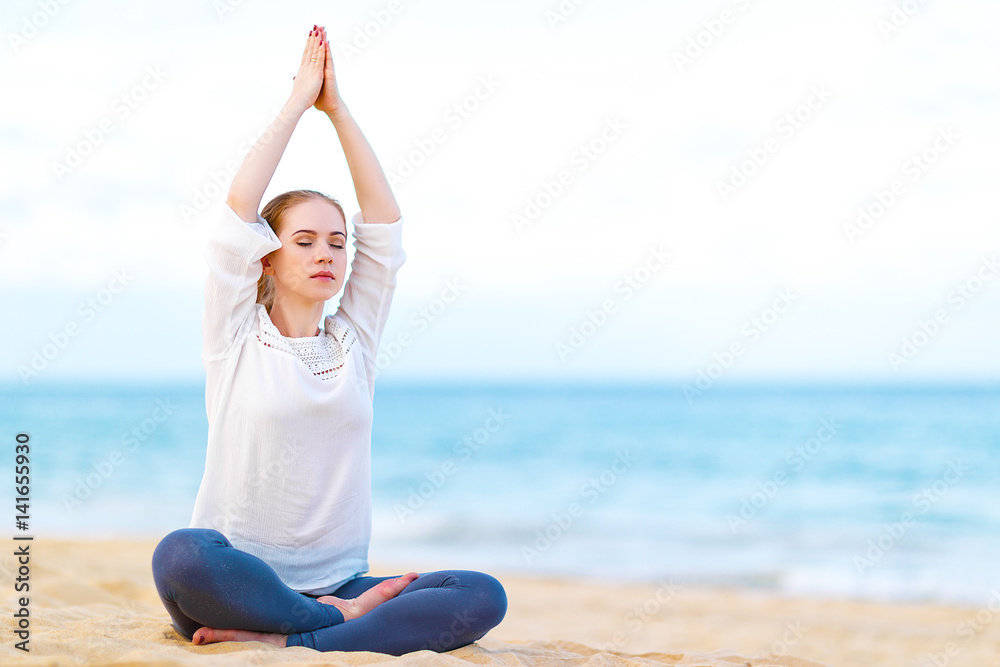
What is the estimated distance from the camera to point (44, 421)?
985 inches

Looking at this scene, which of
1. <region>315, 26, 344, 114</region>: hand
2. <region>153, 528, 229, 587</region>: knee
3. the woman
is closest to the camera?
<region>153, 528, 229, 587</region>: knee

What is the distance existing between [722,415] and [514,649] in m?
24.8

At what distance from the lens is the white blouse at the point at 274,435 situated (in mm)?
2350

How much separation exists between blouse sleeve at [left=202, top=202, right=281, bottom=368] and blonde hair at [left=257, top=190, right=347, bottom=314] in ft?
0.38

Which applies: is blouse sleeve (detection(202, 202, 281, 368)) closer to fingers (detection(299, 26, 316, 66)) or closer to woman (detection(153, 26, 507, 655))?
woman (detection(153, 26, 507, 655))

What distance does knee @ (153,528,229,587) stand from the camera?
2154mm

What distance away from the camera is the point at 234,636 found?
7.41 feet

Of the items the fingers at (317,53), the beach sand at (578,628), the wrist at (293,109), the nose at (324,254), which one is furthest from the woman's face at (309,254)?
the beach sand at (578,628)

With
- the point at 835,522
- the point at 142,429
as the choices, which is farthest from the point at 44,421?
the point at 835,522

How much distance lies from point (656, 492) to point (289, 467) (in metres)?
10.4

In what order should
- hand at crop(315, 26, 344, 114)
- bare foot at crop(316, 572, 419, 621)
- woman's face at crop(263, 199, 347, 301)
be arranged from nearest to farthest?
bare foot at crop(316, 572, 419, 621) → woman's face at crop(263, 199, 347, 301) → hand at crop(315, 26, 344, 114)

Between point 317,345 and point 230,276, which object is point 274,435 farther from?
point 230,276

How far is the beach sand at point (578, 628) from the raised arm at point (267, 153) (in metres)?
1.25

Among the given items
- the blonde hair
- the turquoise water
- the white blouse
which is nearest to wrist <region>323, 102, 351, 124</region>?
the blonde hair
